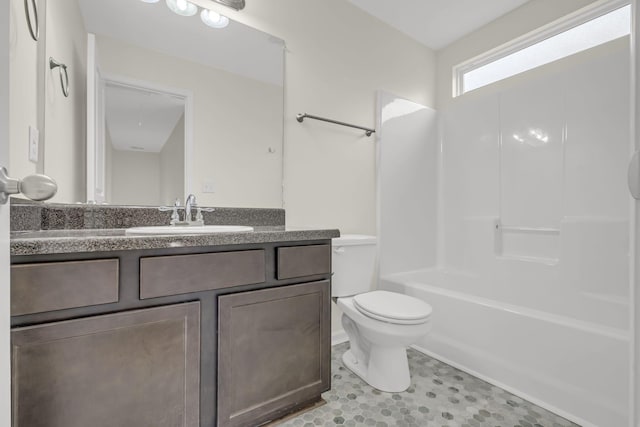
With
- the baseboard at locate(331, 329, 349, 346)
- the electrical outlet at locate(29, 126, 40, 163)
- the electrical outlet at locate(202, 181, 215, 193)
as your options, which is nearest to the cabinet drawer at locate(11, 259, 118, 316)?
the electrical outlet at locate(29, 126, 40, 163)

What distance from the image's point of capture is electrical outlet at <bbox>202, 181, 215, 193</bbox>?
5.49 feet

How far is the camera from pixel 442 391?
167cm

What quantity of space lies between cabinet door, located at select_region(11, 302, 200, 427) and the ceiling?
7.95 feet

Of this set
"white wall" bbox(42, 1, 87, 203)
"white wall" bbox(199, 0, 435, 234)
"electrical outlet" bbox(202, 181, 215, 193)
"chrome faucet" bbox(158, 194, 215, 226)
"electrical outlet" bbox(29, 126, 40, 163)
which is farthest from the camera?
"white wall" bbox(199, 0, 435, 234)

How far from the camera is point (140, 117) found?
1.54 meters

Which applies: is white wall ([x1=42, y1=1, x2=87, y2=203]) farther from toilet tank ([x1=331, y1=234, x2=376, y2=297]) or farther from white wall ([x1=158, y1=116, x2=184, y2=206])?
toilet tank ([x1=331, y1=234, x2=376, y2=297])

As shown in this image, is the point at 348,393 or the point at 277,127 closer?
the point at 348,393

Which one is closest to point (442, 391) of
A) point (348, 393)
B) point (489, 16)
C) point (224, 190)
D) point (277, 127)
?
point (348, 393)

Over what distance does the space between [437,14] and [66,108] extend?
253 cm

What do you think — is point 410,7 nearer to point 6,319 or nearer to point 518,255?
point 518,255

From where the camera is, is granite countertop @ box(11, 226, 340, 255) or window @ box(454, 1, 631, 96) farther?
window @ box(454, 1, 631, 96)

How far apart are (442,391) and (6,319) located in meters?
1.82

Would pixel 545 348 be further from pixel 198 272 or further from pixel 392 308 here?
pixel 198 272

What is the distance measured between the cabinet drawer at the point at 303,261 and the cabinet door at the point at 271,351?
60mm
